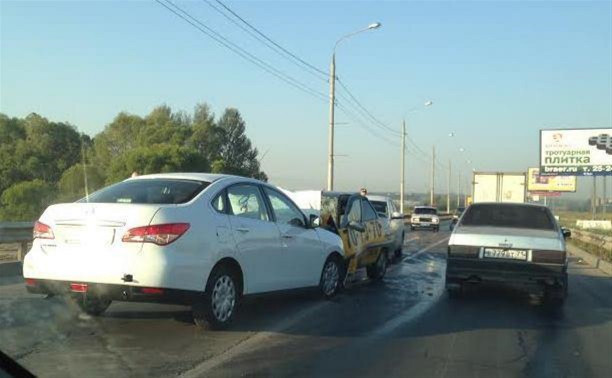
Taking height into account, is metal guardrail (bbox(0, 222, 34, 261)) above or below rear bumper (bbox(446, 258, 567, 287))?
above

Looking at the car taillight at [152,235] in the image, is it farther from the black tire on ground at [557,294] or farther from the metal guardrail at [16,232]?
the black tire on ground at [557,294]

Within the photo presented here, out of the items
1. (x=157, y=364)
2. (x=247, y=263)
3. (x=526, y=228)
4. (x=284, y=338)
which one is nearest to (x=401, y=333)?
(x=284, y=338)

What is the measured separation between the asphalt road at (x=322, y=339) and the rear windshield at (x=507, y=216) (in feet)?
4.41

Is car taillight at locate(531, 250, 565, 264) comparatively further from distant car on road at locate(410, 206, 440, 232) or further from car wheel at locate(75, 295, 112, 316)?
distant car on road at locate(410, 206, 440, 232)

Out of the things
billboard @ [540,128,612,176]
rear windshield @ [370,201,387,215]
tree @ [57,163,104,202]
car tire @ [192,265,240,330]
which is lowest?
car tire @ [192,265,240,330]

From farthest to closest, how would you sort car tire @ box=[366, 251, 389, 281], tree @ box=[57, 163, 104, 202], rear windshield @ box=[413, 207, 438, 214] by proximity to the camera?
tree @ box=[57, 163, 104, 202]
rear windshield @ box=[413, 207, 438, 214]
car tire @ box=[366, 251, 389, 281]

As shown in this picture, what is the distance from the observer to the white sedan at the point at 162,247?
6398 millimetres

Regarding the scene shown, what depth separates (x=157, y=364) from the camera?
19.0ft

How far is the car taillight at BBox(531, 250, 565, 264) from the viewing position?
962 centimetres

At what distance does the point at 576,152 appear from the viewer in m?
44.3

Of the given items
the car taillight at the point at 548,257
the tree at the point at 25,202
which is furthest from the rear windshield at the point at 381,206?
the tree at the point at 25,202

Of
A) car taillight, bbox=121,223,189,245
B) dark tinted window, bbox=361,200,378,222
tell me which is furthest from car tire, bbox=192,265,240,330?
dark tinted window, bbox=361,200,378,222

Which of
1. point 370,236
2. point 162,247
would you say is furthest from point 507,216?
point 162,247

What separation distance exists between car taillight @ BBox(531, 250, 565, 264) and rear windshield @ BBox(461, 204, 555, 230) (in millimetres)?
1141
